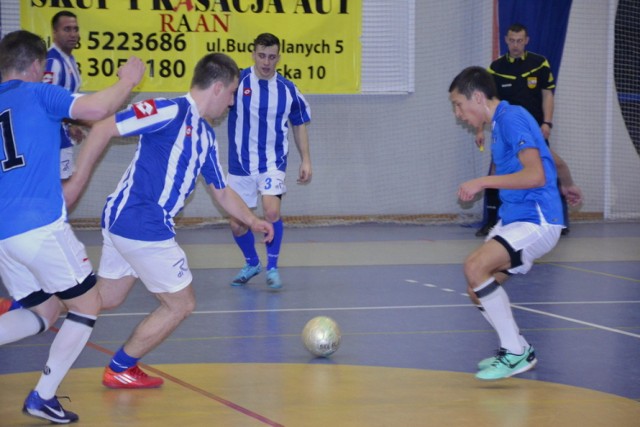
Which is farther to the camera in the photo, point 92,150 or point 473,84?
point 473,84

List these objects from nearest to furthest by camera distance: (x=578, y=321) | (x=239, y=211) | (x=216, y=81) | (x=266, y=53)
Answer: (x=216, y=81), (x=239, y=211), (x=578, y=321), (x=266, y=53)

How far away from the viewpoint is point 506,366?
17.9 ft

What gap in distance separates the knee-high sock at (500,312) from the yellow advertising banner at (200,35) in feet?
25.6

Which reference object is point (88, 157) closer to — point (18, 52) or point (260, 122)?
point (18, 52)

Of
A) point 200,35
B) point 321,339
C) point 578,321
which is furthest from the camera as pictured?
point 200,35

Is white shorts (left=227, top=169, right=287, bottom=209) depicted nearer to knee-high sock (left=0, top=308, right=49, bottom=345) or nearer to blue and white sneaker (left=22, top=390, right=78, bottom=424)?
knee-high sock (left=0, top=308, right=49, bottom=345)

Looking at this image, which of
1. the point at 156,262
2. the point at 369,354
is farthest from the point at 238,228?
the point at 156,262

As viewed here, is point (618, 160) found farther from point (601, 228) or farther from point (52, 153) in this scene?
point (52, 153)

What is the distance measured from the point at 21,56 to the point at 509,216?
2802 mm

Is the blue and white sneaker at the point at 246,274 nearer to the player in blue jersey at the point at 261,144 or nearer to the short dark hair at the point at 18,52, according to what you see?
the player in blue jersey at the point at 261,144

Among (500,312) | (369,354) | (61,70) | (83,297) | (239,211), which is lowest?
(369,354)

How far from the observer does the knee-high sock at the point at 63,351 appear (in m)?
4.50

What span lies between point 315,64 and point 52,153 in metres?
8.86

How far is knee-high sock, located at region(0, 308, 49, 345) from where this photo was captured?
4.65 meters
